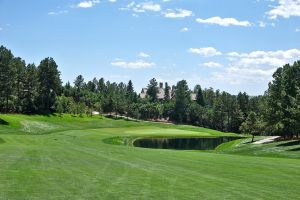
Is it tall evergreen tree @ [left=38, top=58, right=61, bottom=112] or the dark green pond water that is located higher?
tall evergreen tree @ [left=38, top=58, right=61, bottom=112]

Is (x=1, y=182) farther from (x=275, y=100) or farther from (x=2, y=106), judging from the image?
(x=2, y=106)

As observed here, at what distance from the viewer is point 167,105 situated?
192 m

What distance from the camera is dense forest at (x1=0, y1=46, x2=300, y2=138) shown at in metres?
72.1

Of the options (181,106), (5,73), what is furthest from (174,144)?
(181,106)

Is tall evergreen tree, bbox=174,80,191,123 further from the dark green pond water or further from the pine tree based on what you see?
the pine tree

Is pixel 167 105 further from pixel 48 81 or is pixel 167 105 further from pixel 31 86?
pixel 31 86

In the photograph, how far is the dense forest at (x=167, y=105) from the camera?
72125 millimetres

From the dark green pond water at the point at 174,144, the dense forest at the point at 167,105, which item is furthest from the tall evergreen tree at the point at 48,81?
the dark green pond water at the point at 174,144

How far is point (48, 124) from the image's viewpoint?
333ft

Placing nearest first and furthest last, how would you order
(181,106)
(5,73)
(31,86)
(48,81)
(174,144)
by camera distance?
(174,144) < (5,73) < (31,86) < (48,81) < (181,106)

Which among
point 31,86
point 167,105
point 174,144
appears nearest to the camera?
point 174,144

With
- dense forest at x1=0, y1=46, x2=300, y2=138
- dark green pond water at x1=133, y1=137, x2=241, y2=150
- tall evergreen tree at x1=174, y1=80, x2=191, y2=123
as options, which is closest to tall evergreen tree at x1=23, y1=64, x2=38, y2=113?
dense forest at x1=0, y1=46, x2=300, y2=138

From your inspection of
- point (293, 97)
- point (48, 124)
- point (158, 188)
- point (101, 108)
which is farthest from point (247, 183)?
point (101, 108)

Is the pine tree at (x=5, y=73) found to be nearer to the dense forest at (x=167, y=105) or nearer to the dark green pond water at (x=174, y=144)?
the dense forest at (x=167, y=105)
